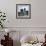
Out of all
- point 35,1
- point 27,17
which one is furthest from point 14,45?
point 35,1

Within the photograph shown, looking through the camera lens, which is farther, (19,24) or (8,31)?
(19,24)

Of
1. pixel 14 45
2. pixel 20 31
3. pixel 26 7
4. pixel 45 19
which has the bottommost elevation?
pixel 14 45

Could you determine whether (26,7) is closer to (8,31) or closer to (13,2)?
(13,2)

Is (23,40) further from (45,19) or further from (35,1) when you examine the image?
(35,1)

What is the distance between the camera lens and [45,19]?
3.99 meters

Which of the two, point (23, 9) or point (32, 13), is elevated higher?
point (23, 9)

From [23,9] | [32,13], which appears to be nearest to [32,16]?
[32,13]

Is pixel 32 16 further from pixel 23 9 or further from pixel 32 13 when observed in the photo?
pixel 23 9

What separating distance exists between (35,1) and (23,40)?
1.18 meters

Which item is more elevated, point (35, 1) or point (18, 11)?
point (35, 1)

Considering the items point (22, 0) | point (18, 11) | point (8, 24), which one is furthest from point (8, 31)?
point (22, 0)

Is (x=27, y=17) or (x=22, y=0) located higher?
(x=22, y=0)

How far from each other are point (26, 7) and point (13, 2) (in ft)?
1.33

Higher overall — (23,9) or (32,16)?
(23,9)
